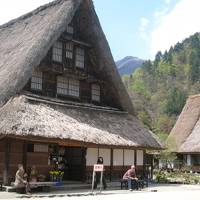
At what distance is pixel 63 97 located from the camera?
87.5 feet

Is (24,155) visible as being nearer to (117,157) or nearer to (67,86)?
(67,86)

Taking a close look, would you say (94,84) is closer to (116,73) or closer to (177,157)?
(116,73)

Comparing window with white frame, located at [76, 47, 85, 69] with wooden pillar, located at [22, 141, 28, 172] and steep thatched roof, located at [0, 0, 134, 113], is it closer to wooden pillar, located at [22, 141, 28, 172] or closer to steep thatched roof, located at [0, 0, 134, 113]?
steep thatched roof, located at [0, 0, 134, 113]

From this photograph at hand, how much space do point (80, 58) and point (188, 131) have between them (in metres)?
21.9

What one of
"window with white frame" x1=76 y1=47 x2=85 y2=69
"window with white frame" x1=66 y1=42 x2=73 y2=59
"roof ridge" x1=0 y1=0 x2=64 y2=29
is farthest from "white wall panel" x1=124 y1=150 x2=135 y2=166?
"roof ridge" x1=0 y1=0 x2=64 y2=29

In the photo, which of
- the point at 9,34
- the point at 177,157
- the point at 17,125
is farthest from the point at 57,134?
the point at 177,157

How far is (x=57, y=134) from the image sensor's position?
21.1 metres

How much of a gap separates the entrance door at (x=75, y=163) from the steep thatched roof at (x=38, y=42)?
514cm

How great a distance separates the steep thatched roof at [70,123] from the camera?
67.1 ft

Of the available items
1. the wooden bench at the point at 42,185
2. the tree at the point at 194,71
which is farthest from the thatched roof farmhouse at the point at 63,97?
the tree at the point at 194,71

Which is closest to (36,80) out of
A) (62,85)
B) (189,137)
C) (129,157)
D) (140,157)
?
(62,85)

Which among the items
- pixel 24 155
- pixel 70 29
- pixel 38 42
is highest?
pixel 70 29

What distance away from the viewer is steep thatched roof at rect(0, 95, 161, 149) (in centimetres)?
2045

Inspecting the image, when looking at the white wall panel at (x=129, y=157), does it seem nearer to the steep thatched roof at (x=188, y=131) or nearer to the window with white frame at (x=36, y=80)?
the window with white frame at (x=36, y=80)
